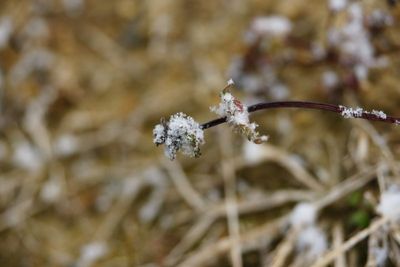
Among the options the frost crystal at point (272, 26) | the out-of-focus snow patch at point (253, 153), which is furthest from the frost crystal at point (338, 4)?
the out-of-focus snow patch at point (253, 153)

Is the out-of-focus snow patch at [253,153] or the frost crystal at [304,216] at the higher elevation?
the out-of-focus snow patch at [253,153]

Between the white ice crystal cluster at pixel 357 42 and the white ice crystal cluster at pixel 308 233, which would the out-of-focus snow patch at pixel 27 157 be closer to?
the white ice crystal cluster at pixel 308 233

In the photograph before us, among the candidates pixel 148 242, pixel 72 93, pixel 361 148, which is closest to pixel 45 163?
pixel 72 93

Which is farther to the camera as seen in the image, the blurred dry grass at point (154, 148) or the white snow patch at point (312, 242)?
the blurred dry grass at point (154, 148)

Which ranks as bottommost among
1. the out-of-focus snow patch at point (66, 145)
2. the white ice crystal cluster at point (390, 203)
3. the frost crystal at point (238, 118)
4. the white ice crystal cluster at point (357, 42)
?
the white ice crystal cluster at point (390, 203)

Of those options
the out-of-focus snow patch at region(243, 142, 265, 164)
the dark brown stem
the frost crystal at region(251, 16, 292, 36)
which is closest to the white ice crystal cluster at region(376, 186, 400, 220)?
the dark brown stem

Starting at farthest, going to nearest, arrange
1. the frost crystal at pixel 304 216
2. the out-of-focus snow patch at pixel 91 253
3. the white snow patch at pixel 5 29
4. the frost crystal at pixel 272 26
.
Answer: the white snow patch at pixel 5 29 < the frost crystal at pixel 272 26 < the out-of-focus snow patch at pixel 91 253 < the frost crystal at pixel 304 216

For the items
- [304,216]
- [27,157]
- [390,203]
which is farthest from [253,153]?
[27,157]
